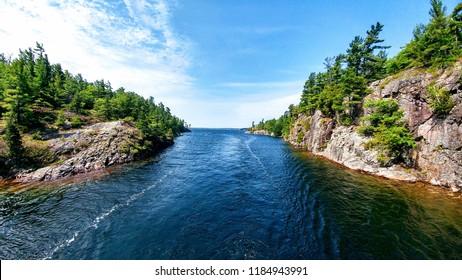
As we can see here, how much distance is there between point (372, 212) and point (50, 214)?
109 ft

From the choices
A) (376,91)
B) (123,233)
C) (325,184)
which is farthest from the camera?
(376,91)

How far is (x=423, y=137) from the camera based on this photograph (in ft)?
90.5

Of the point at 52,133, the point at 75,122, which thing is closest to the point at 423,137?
the point at 52,133

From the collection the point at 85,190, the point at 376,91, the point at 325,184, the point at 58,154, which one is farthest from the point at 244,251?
the point at 376,91

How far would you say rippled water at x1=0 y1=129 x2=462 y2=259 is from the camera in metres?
12.7

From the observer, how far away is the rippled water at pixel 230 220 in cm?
1270

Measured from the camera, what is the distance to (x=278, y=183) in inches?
1070

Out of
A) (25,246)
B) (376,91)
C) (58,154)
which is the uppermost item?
(376,91)

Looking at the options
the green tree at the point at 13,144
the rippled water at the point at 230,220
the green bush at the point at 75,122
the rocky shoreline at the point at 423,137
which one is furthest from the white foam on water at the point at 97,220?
the rocky shoreline at the point at 423,137

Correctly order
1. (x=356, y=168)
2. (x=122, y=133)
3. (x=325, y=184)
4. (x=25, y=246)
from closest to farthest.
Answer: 1. (x=25, y=246)
2. (x=325, y=184)
3. (x=356, y=168)
4. (x=122, y=133)

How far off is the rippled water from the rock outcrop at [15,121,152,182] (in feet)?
15.9

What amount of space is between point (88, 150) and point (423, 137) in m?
61.1

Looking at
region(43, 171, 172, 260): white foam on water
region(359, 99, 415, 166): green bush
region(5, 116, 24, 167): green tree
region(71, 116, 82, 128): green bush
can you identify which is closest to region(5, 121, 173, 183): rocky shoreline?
region(5, 116, 24, 167): green tree

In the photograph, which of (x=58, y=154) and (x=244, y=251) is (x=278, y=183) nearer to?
(x=244, y=251)
